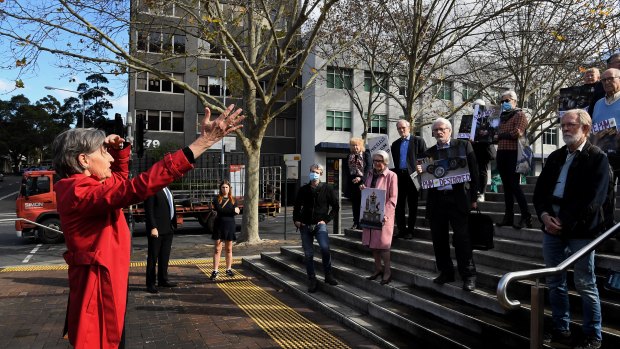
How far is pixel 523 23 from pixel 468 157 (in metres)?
12.2

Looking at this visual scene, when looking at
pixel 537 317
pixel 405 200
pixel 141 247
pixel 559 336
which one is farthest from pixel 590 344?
pixel 141 247

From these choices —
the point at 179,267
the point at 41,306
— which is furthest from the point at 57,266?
the point at 41,306

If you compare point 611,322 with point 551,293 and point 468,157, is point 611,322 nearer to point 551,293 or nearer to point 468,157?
point 551,293

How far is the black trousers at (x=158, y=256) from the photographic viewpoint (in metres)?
7.61

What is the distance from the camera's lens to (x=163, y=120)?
32656 millimetres

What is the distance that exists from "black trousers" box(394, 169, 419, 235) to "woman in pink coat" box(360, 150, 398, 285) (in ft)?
3.74

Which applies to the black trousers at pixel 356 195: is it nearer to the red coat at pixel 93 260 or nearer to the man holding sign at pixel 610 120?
the man holding sign at pixel 610 120

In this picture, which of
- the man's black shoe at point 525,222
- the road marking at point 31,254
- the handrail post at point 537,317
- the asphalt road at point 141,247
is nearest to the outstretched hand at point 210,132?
the handrail post at point 537,317

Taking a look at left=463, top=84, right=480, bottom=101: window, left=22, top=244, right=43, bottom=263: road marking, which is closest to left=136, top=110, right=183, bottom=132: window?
left=463, top=84, right=480, bottom=101: window

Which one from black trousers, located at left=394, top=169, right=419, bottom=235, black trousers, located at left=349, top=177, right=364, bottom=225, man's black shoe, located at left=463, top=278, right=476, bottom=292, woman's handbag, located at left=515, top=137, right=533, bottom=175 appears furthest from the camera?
black trousers, located at left=349, top=177, right=364, bottom=225

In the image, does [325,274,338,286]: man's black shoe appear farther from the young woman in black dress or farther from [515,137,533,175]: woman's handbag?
[515,137,533,175]: woman's handbag

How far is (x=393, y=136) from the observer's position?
3584 cm

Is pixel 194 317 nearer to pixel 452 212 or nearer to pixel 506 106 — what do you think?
pixel 452 212

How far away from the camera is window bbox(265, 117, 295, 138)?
114 feet
